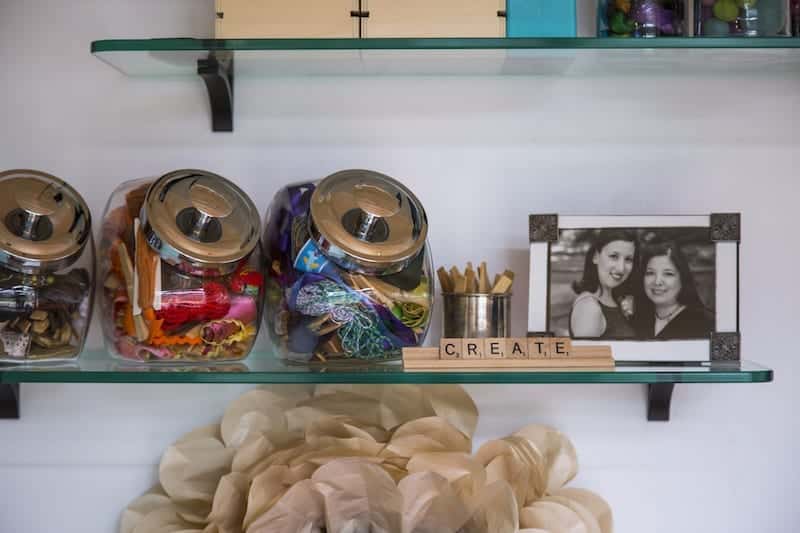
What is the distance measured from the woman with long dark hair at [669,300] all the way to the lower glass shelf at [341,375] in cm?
8

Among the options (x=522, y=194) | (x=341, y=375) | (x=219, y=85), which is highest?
(x=219, y=85)

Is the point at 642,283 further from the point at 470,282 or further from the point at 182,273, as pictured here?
the point at 182,273

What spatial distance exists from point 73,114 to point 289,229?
390mm

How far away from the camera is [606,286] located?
1062 millimetres

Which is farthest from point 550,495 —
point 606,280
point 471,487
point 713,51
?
point 713,51

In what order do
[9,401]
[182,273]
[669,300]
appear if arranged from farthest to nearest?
[9,401], [669,300], [182,273]

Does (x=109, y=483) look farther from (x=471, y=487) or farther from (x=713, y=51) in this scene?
(x=713, y=51)

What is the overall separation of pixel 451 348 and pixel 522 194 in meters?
0.28

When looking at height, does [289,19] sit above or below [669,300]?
above

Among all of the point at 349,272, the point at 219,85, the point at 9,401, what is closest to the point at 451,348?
the point at 349,272

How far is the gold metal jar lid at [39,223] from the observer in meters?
0.95

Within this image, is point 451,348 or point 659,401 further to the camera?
point 659,401

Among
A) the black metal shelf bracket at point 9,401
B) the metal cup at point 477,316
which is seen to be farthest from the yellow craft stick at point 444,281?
the black metal shelf bracket at point 9,401

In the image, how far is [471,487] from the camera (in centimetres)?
106
